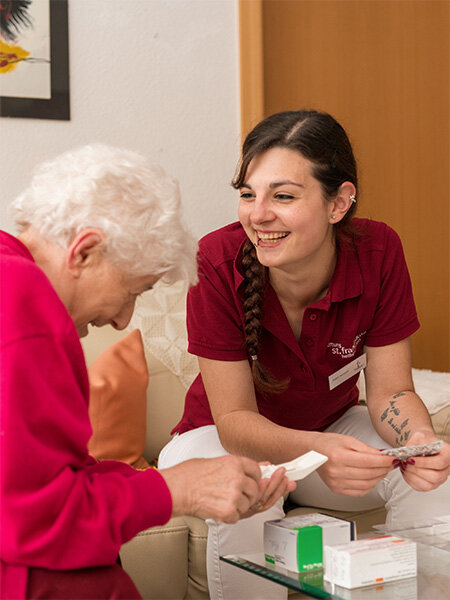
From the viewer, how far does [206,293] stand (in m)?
1.68

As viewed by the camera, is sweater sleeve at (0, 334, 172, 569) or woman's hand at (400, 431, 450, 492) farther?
woman's hand at (400, 431, 450, 492)

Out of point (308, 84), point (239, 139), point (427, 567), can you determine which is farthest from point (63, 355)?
point (308, 84)

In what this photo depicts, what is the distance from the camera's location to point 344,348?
1.73 meters

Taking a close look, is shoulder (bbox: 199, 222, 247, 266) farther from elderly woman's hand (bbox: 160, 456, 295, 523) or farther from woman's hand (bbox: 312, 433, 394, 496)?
elderly woman's hand (bbox: 160, 456, 295, 523)

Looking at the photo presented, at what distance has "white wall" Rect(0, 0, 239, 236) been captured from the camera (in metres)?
2.53

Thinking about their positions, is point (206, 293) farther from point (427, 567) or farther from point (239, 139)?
point (239, 139)

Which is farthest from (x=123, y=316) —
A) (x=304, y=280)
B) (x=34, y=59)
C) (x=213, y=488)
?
(x=34, y=59)

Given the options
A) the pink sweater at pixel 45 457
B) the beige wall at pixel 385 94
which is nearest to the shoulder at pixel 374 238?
the pink sweater at pixel 45 457

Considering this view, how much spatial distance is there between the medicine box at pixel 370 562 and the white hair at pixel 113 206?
518 millimetres

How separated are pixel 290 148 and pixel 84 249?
70 cm

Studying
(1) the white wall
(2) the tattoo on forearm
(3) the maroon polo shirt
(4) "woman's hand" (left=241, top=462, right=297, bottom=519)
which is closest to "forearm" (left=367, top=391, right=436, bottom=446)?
(2) the tattoo on forearm

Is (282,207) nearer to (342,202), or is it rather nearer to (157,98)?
(342,202)

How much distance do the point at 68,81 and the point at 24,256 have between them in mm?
1684

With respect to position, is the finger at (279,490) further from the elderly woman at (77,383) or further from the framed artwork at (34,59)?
the framed artwork at (34,59)
